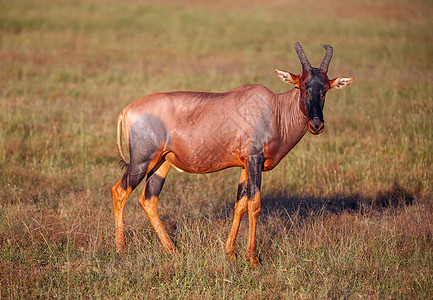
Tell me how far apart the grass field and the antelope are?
0.59 meters

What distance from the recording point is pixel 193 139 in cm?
625

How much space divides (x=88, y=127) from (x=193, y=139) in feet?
19.2

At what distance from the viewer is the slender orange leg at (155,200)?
6.52m

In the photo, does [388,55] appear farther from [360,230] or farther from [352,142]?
[360,230]

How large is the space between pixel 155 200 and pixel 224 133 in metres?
1.37

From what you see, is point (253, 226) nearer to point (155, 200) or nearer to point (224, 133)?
point (224, 133)

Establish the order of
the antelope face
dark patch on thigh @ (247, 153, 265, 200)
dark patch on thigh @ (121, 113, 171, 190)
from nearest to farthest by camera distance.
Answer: the antelope face < dark patch on thigh @ (247, 153, 265, 200) < dark patch on thigh @ (121, 113, 171, 190)

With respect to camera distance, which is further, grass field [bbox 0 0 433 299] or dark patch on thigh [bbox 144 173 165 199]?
dark patch on thigh [bbox 144 173 165 199]

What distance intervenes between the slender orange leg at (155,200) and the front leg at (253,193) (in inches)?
40.8

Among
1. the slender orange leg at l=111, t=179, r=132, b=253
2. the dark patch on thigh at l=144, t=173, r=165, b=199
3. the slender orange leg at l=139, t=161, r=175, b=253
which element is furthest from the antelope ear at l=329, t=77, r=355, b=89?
the slender orange leg at l=111, t=179, r=132, b=253

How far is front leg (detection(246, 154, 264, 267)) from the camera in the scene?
19.8 ft

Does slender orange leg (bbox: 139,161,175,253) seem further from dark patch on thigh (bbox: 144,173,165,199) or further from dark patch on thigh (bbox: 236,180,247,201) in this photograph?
dark patch on thigh (bbox: 236,180,247,201)

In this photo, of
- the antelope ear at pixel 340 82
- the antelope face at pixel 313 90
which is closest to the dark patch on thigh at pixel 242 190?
the antelope face at pixel 313 90

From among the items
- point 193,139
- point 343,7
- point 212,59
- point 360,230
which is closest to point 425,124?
point 360,230
